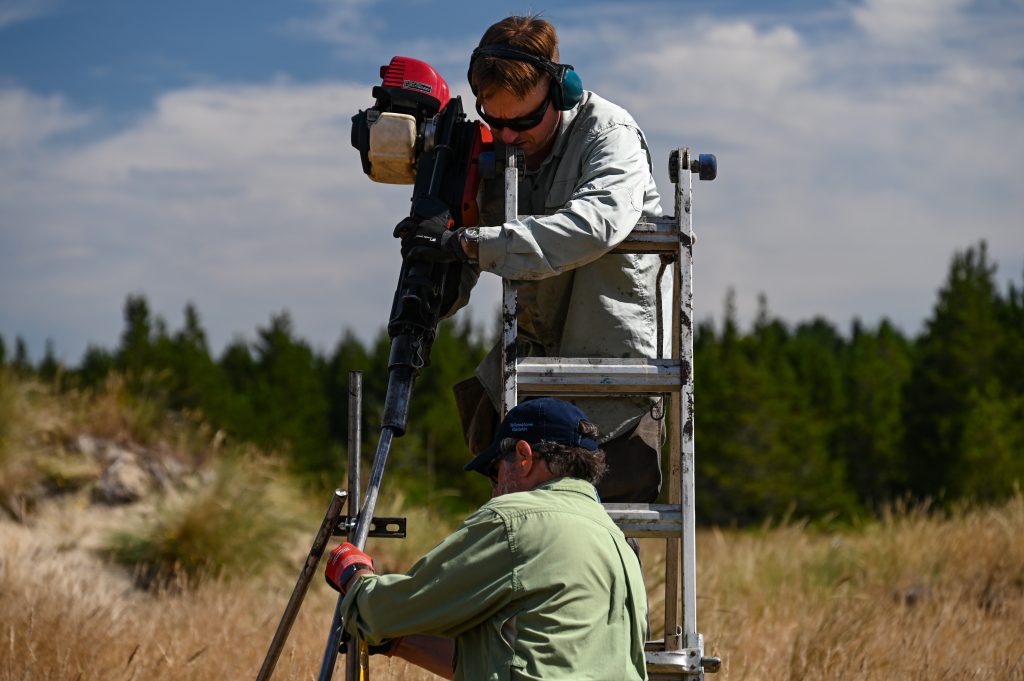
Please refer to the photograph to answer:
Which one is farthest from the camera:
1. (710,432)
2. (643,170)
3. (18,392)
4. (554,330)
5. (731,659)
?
(710,432)

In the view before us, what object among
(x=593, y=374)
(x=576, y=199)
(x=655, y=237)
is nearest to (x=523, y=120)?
(x=576, y=199)

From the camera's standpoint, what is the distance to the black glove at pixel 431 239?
11.8ft

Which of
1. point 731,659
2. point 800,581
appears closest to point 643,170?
point 731,659

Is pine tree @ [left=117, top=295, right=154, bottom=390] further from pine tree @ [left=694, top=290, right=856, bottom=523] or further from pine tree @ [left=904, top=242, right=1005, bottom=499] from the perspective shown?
pine tree @ [left=904, top=242, right=1005, bottom=499]

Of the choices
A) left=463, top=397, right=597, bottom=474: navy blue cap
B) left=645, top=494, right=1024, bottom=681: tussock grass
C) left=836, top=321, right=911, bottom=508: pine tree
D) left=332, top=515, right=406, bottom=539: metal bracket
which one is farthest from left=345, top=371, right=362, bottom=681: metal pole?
left=836, top=321, right=911, bottom=508: pine tree

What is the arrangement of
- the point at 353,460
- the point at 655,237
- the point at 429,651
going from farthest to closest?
the point at 655,237, the point at 353,460, the point at 429,651

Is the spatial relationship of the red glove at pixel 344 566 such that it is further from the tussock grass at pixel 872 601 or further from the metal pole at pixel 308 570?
the tussock grass at pixel 872 601

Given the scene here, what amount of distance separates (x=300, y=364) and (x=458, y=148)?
18.3 meters

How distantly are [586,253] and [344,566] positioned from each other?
1.15 m

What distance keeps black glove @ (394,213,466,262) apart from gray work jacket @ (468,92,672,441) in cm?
12

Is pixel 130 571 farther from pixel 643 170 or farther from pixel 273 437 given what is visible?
pixel 273 437

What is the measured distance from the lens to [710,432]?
68.8 feet

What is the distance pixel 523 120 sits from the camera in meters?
3.86

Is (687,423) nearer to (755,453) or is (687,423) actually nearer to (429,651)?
(429,651)
